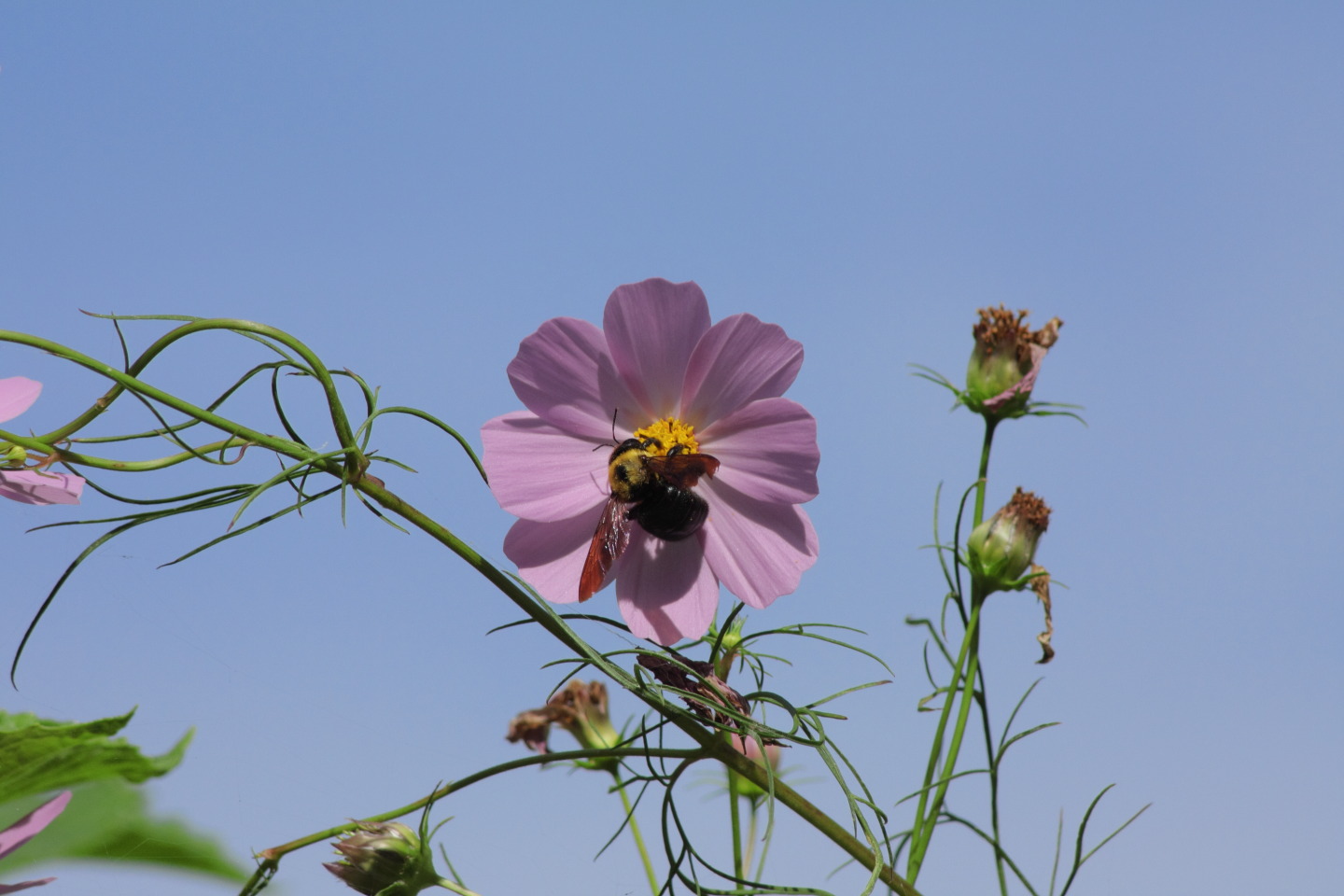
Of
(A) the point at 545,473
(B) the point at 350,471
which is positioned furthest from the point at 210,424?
(A) the point at 545,473

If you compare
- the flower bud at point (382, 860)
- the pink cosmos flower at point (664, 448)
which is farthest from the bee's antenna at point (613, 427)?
the flower bud at point (382, 860)

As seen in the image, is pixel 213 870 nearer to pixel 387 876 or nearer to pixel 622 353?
pixel 387 876

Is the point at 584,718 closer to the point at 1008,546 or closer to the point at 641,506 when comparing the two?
the point at 1008,546

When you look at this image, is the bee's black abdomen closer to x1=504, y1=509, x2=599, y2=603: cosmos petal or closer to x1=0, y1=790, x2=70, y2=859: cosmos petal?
x1=504, y1=509, x2=599, y2=603: cosmos petal

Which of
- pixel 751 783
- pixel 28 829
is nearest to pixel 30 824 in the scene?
pixel 28 829

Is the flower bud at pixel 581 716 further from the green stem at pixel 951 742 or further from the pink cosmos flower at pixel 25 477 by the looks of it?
the pink cosmos flower at pixel 25 477

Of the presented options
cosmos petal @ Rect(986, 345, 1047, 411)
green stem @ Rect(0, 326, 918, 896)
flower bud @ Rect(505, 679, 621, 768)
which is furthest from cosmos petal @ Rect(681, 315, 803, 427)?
flower bud @ Rect(505, 679, 621, 768)
